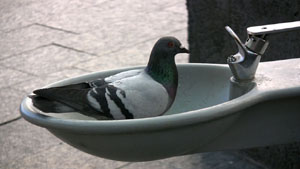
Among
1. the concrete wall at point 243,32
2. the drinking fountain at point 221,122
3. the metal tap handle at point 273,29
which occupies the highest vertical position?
the metal tap handle at point 273,29

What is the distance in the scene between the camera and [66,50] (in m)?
5.13

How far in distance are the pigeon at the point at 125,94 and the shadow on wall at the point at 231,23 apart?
1238 millimetres

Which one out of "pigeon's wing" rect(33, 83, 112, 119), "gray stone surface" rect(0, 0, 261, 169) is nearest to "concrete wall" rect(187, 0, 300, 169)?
"gray stone surface" rect(0, 0, 261, 169)

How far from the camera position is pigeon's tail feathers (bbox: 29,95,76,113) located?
5.67 feet

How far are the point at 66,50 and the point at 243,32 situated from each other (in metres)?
2.26

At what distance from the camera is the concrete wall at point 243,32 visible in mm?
2938

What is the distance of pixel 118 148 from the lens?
163 centimetres

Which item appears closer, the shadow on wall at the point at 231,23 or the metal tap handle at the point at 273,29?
the metal tap handle at the point at 273,29

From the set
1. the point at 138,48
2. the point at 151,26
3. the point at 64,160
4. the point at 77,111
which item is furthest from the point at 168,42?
the point at 151,26

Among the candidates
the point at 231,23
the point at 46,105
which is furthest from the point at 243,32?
the point at 46,105

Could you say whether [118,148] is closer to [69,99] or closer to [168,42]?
[69,99]

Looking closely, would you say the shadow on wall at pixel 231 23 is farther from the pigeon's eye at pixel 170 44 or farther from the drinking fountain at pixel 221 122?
the pigeon's eye at pixel 170 44

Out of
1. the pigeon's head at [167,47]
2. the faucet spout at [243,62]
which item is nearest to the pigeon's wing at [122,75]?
the pigeon's head at [167,47]

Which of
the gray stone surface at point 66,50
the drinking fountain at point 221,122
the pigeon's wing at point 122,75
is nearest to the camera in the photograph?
the drinking fountain at point 221,122
